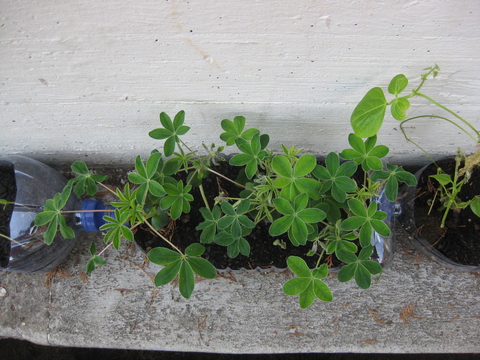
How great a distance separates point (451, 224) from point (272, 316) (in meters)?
0.89

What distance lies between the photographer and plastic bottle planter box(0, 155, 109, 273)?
54.2 inches

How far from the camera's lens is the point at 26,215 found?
4.53ft

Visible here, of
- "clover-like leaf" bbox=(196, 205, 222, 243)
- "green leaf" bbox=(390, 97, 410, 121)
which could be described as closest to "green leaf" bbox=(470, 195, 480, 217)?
"green leaf" bbox=(390, 97, 410, 121)

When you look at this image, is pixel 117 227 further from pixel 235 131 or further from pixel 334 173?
pixel 334 173

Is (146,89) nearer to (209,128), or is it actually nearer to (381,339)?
(209,128)

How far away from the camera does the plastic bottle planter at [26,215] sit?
1.38 metres

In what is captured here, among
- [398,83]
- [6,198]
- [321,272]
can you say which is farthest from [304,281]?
[6,198]

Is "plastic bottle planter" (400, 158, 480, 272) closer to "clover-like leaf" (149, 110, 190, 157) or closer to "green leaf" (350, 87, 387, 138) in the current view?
"green leaf" (350, 87, 387, 138)

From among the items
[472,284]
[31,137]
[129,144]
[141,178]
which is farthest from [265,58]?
[472,284]

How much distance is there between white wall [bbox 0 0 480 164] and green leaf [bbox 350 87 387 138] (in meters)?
0.11

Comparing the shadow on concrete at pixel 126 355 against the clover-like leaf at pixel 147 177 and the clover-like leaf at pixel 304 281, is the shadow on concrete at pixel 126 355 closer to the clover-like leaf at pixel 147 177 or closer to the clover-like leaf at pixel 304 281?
the clover-like leaf at pixel 304 281

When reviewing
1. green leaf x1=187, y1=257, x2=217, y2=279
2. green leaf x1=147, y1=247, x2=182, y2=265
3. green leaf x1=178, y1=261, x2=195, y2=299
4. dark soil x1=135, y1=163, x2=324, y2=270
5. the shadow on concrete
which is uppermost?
green leaf x1=147, y1=247, x2=182, y2=265

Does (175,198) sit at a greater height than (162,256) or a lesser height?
greater

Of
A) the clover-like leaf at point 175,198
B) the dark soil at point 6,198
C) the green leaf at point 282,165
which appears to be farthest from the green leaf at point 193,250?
the dark soil at point 6,198
